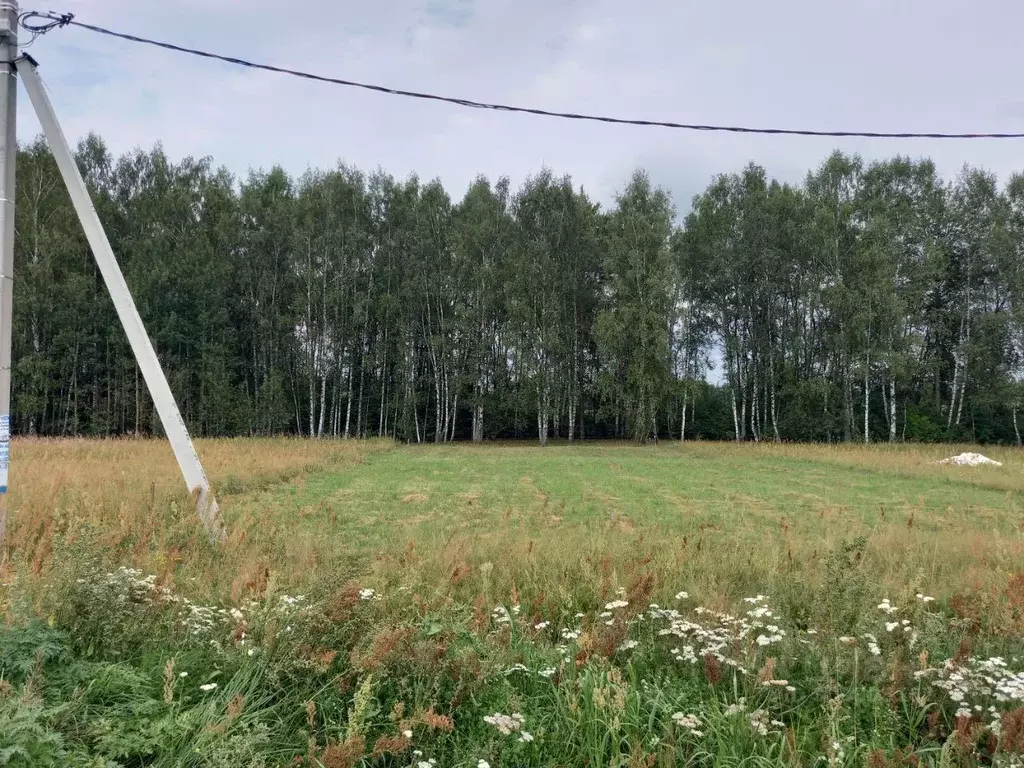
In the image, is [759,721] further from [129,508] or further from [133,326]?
[129,508]

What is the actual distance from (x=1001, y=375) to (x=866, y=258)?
11.9m

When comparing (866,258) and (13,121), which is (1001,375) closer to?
(866,258)

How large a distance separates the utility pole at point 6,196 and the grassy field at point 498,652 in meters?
1.01

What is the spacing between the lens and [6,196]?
5.81m

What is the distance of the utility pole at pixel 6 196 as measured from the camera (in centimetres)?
566

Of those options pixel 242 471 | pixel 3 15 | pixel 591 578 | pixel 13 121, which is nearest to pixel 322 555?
pixel 591 578

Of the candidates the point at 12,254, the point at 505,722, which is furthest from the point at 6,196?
the point at 505,722

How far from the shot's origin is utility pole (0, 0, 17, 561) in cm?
566

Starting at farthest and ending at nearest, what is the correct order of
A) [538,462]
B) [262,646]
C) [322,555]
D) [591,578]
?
[538,462], [322,555], [591,578], [262,646]

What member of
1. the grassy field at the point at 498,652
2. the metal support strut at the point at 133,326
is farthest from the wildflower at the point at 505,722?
the metal support strut at the point at 133,326

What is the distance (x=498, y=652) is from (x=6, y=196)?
6268 millimetres

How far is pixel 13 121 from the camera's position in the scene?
19.7ft

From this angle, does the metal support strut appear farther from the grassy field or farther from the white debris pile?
the white debris pile

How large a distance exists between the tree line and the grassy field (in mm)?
29316
